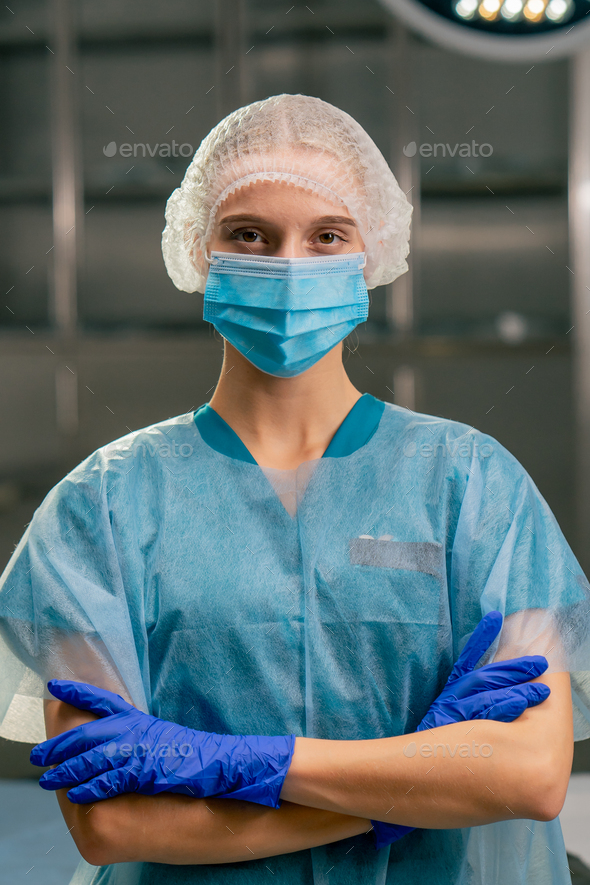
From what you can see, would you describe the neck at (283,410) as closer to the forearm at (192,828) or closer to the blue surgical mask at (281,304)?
the blue surgical mask at (281,304)

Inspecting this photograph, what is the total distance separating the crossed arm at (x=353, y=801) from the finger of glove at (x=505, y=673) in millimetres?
41

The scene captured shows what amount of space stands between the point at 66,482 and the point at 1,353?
2304mm

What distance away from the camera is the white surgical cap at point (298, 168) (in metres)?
1.03

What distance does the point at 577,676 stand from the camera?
1.05 meters

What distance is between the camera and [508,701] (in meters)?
0.88

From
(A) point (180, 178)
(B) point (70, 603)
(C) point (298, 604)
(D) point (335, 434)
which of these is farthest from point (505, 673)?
(A) point (180, 178)

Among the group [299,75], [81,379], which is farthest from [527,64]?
[81,379]

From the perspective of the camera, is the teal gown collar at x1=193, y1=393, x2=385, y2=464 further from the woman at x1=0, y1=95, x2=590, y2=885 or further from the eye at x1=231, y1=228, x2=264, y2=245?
the eye at x1=231, y1=228, x2=264, y2=245

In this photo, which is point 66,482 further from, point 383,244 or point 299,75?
point 299,75

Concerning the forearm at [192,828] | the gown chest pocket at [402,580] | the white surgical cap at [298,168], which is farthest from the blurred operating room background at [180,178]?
the forearm at [192,828]

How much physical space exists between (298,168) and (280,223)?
0.08 metres

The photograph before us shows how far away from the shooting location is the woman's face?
3.31 ft

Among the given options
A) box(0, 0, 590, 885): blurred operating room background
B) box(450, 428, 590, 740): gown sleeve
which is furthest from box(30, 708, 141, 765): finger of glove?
box(0, 0, 590, 885): blurred operating room background

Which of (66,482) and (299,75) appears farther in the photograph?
(299,75)
